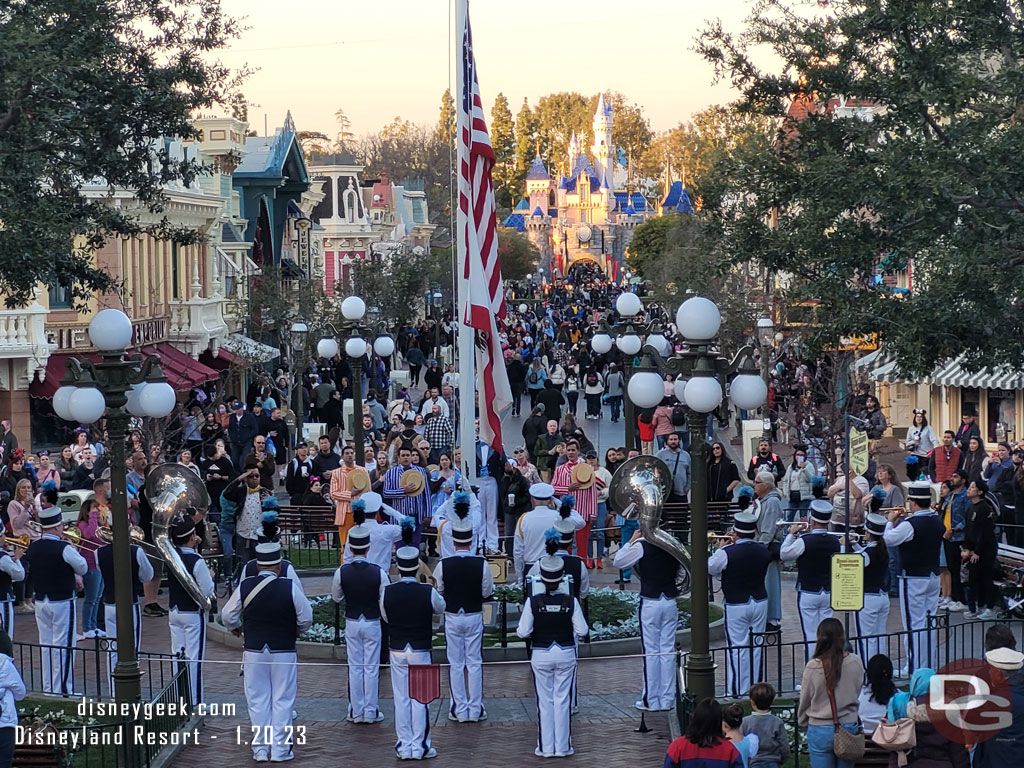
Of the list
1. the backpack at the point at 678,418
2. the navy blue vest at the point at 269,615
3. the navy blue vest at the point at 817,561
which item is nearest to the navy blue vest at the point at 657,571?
the navy blue vest at the point at 817,561

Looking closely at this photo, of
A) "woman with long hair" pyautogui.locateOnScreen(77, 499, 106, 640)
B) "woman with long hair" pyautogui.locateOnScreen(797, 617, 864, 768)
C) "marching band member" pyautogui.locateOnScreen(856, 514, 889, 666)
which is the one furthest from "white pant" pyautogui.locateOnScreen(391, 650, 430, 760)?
"woman with long hair" pyautogui.locateOnScreen(77, 499, 106, 640)

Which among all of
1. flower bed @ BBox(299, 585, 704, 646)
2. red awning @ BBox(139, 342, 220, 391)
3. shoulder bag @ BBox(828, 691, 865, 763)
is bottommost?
flower bed @ BBox(299, 585, 704, 646)

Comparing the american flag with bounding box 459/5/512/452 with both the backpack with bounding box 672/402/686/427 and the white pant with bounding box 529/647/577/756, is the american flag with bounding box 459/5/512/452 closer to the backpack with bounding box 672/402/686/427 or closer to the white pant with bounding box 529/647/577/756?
the white pant with bounding box 529/647/577/756

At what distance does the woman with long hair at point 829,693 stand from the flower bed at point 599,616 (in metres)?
5.32

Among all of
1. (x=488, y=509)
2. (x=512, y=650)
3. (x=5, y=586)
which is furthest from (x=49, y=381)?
(x=512, y=650)

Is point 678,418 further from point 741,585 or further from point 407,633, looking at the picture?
point 407,633

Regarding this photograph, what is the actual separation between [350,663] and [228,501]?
5974 millimetres

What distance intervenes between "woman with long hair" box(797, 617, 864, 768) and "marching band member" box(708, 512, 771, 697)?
3314mm

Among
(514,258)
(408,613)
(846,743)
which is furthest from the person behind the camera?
(514,258)

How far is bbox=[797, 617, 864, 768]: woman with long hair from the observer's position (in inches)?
394

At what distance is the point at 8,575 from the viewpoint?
14.6 m

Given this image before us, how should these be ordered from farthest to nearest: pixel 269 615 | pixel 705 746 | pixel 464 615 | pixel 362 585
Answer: pixel 464 615, pixel 362 585, pixel 269 615, pixel 705 746

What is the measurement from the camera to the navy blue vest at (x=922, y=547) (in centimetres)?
1448

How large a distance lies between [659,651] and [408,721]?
2.51 m
